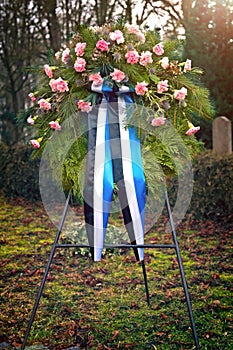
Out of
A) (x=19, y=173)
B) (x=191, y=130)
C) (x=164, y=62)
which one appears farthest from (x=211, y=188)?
(x=19, y=173)

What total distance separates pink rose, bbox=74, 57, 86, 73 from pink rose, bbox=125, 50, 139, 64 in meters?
0.23

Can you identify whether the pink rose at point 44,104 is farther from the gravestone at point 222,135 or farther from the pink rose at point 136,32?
the gravestone at point 222,135

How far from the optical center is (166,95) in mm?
2814

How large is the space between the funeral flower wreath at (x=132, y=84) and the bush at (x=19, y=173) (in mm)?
5113

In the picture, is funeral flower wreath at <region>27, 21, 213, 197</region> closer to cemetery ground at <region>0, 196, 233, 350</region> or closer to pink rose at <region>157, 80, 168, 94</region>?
pink rose at <region>157, 80, 168, 94</region>

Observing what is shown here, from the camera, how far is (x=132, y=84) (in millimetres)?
2746

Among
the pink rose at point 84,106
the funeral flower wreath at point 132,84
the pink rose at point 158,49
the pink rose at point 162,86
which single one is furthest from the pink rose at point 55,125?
the pink rose at point 158,49

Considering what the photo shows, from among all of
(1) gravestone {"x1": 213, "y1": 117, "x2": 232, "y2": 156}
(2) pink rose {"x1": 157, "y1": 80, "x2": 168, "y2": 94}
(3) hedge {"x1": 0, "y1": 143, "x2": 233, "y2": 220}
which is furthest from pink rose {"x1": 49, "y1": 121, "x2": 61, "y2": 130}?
(1) gravestone {"x1": 213, "y1": 117, "x2": 232, "y2": 156}

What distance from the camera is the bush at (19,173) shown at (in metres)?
8.01

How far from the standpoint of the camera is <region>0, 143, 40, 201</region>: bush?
8.01 metres

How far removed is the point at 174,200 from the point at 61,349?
400 cm

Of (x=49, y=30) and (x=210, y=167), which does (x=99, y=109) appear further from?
(x=49, y=30)

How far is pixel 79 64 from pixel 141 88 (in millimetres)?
355

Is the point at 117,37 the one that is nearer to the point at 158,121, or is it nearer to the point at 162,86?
the point at 162,86
